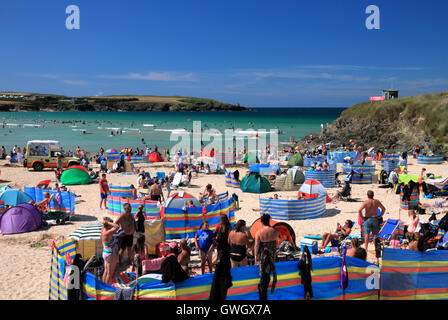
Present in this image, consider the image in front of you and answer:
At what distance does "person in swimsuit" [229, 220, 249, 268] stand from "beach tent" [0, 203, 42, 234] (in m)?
7.08

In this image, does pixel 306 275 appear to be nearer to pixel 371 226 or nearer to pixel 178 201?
pixel 371 226

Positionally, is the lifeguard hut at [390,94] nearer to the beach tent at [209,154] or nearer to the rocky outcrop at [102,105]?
the beach tent at [209,154]

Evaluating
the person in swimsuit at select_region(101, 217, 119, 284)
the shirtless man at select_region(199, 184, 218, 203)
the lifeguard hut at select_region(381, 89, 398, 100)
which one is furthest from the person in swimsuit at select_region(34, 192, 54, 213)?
the lifeguard hut at select_region(381, 89, 398, 100)

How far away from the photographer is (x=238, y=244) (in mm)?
6590

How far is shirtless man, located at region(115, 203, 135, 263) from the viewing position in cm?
782

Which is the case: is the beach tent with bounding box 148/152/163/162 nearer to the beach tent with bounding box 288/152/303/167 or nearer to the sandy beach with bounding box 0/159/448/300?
the sandy beach with bounding box 0/159/448/300

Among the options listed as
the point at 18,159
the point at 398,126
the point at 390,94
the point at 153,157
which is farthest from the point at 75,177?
the point at 390,94

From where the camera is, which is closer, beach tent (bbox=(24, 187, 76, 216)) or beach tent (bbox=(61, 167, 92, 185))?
beach tent (bbox=(24, 187, 76, 216))

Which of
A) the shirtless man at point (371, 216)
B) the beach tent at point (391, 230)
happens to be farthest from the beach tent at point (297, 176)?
the shirtless man at point (371, 216)

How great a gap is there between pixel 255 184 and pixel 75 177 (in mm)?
8643

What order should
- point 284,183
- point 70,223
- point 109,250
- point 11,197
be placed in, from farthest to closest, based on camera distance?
point 284,183 → point 11,197 → point 70,223 → point 109,250
